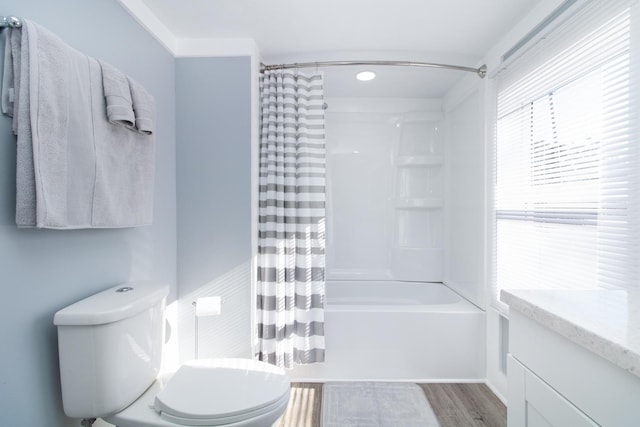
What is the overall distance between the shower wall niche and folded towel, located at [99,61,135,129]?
191cm

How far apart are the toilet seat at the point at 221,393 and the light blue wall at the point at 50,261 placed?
39cm

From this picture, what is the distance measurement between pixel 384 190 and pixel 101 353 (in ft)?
8.00

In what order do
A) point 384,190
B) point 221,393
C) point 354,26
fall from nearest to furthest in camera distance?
point 221,393, point 354,26, point 384,190

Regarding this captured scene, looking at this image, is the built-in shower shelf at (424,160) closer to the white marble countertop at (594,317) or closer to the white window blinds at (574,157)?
the white window blinds at (574,157)

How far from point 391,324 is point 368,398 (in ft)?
1.51

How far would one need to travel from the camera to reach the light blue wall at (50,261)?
0.93 m

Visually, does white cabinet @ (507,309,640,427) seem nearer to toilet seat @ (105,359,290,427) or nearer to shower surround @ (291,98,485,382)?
toilet seat @ (105,359,290,427)

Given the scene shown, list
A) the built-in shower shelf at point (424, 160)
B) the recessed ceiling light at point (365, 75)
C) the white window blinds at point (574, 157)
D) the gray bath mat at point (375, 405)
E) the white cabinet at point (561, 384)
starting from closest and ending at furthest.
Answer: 1. the white cabinet at point (561, 384)
2. the white window blinds at point (574, 157)
3. the gray bath mat at point (375, 405)
4. the recessed ceiling light at point (365, 75)
5. the built-in shower shelf at point (424, 160)

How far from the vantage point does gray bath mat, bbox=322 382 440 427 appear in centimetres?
165

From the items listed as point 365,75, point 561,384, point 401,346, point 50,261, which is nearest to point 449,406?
point 401,346

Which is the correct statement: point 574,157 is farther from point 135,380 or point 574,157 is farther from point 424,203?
point 135,380

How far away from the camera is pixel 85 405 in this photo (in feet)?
3.39

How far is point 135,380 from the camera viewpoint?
1.16m

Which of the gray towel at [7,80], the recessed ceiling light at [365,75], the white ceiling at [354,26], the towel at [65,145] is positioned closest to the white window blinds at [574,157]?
the white ceiling at [354,26]
